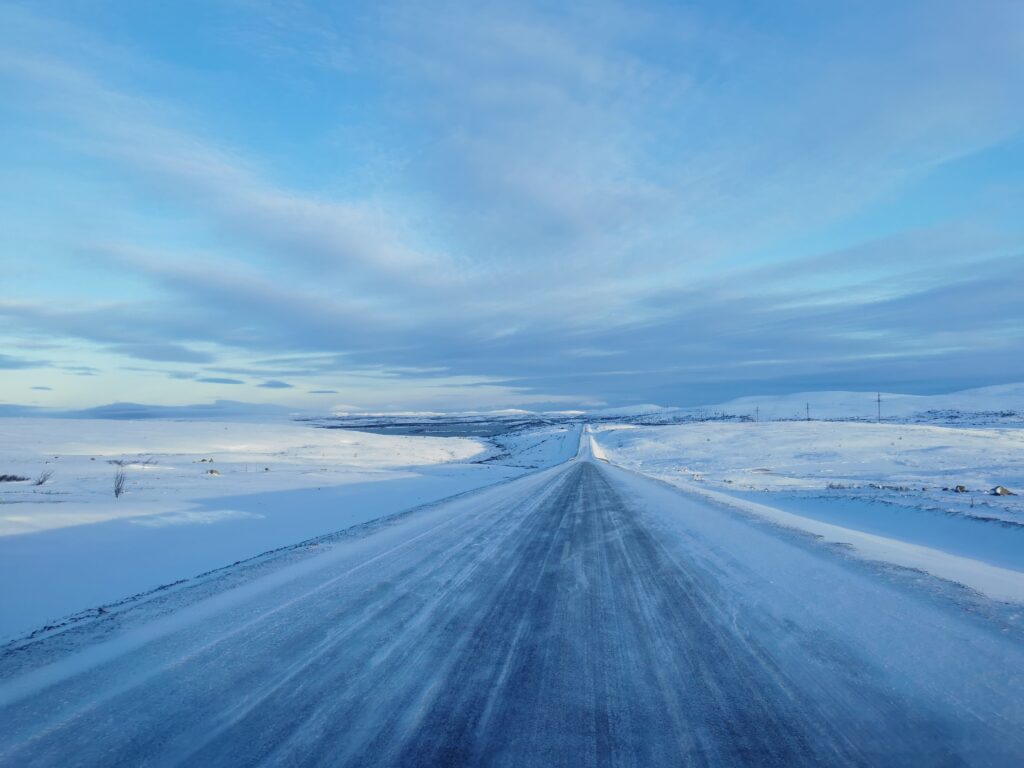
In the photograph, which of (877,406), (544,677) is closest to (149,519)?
(544,677)

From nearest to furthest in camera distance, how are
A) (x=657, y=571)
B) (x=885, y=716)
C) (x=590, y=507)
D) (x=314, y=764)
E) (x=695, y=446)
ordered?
1. (x=314, y=764)
2. (x=885, y=716)
3. (x=657, y=571)
4. (x=590, y=507)
5. (x=695, y=446)

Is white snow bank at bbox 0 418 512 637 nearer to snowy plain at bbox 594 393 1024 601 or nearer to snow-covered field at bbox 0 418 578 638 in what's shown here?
snow-covered field at bbox 0 418 578 638

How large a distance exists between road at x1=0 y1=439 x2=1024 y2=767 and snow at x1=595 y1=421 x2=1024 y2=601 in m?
2.73

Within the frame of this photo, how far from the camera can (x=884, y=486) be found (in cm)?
1994

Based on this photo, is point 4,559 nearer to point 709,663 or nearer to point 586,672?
point 586,672

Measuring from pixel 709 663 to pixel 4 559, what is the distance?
920 cm

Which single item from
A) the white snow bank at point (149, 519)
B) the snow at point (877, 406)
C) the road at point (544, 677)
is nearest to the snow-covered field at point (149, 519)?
the white snow bank at point (149, 519)

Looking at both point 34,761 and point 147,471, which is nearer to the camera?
point 34,761

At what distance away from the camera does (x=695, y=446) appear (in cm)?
5003

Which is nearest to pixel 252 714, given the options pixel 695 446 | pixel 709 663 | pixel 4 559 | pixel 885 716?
pixel 709 663

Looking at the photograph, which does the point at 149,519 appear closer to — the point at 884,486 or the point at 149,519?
the point at 149,519

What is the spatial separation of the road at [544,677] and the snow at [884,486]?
2725 millimetres

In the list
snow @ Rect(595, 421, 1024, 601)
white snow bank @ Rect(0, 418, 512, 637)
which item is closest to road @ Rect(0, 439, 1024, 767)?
white snow bank @ Rect(0, 418, 512, 637)

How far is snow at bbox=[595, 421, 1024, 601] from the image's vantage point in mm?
9445
